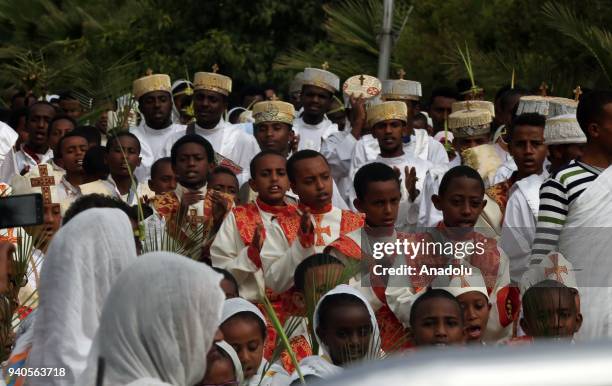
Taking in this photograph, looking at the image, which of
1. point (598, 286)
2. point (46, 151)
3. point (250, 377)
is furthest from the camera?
point (46, 151)

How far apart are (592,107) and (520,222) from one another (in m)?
1.31

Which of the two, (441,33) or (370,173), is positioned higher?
(441,33)

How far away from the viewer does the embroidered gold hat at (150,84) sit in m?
10.7

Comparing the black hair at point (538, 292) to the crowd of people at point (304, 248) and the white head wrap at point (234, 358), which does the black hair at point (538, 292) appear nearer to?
the crowd of people at point (304, 248)

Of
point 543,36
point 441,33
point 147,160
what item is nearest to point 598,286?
point 147,160

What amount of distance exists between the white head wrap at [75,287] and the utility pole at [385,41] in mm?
9650

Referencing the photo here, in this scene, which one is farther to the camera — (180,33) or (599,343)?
(180,33)

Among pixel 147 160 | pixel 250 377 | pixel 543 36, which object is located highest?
pixel 543 36

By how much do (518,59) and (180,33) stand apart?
611 centimetres

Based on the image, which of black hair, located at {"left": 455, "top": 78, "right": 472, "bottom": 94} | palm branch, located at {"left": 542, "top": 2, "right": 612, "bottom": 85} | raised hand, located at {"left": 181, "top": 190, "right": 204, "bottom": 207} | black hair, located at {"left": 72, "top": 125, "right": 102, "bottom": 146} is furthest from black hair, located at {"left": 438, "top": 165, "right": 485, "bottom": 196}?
black hair, located at {"left": 455, "top": 78, "right": 472, "bottom": 94}

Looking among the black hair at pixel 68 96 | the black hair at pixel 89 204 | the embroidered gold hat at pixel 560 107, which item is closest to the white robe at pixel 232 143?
the embroidered gold hat at pixel 560 107

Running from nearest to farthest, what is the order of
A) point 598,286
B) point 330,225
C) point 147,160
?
point 598,286 < point 330,225 < point 147,160

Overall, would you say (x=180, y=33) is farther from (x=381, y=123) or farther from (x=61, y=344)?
(x=61, y=344)

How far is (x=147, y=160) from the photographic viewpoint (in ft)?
34.6
